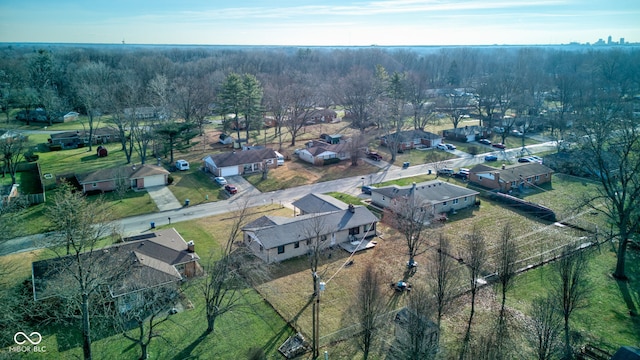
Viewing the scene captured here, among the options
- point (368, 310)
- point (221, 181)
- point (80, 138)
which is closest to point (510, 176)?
point (221, 181)

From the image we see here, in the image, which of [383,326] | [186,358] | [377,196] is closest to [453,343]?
[383,326]

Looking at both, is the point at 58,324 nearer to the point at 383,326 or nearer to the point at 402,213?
the point at 383,326

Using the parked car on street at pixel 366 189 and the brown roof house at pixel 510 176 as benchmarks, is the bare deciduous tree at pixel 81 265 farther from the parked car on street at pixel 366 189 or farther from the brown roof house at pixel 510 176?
the brown roof house at pixel 510 176

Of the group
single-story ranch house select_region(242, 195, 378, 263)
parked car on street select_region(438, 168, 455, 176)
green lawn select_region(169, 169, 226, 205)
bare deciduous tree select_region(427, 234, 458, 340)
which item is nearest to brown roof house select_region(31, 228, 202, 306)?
single-story ranch house select_region(242, 195, 378, 263)

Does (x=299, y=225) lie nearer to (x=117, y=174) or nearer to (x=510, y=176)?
(x=117, y=174)

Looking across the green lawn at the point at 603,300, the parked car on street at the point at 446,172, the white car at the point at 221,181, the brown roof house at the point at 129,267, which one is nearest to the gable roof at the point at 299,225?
the brown roof house at the point at 129,267

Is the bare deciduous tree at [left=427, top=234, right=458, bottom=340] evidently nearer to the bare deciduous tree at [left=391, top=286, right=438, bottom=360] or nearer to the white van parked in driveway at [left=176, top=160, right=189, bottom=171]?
the bare deciduous tree at [left=391, top=286, right=438, bottom=360]

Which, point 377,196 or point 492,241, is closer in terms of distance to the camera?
point 492,241
